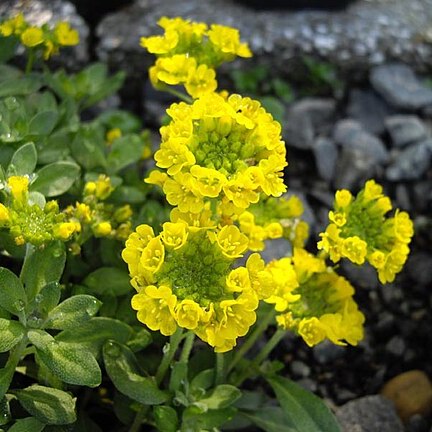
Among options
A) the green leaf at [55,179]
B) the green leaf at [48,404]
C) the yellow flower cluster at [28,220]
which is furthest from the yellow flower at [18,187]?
the green leaf at [48,404]

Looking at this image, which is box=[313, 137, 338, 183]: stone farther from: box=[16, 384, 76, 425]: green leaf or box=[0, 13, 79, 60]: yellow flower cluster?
box=[16, 384, 76, 425]: green leaf

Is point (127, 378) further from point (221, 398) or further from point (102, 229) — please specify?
point (102, 229)

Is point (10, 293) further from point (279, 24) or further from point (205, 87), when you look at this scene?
point (279, 24)

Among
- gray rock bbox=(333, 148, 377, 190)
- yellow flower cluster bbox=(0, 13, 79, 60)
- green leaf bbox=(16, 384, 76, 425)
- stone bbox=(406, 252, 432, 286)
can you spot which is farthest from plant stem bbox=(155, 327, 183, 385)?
gray rock bbox=(333, 148, 377, 190)

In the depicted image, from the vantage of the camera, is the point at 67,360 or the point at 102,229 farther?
the point at 102,229

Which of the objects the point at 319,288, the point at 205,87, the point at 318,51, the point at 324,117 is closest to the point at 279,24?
the point at 318,51

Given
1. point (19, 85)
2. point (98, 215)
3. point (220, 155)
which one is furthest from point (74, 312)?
point (19, 85)
